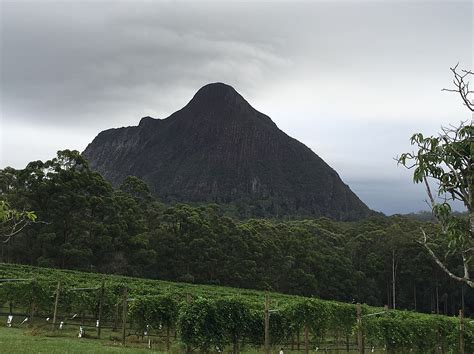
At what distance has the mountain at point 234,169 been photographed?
15550 centimetres

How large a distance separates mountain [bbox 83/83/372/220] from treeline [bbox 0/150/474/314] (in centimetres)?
7960

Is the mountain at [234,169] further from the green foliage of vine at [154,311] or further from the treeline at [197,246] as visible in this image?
the green foliage of vine at [154,311]

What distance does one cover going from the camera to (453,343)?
16.3m

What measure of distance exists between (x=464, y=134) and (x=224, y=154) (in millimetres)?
178811

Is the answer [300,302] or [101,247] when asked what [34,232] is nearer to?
[101,247]

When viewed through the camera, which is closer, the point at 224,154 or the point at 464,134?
the point at 464,134

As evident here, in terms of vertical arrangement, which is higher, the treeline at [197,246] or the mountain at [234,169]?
the mountain at [234,169]

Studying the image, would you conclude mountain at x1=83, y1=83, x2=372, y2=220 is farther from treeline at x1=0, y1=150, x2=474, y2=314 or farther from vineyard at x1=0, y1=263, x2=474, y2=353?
vineyard at x1=0, y1=263, x2=474, y2=353

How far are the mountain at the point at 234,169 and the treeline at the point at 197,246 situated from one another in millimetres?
79604

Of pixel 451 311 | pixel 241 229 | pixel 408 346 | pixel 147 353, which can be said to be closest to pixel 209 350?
pixel 147 353

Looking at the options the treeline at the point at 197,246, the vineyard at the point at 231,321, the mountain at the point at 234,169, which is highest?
the mountain at the point at 234,169

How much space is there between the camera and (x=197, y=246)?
139ft

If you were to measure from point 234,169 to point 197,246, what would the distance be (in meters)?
132

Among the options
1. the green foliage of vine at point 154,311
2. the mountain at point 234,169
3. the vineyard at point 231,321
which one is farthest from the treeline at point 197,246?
the mountain at point 234,169
